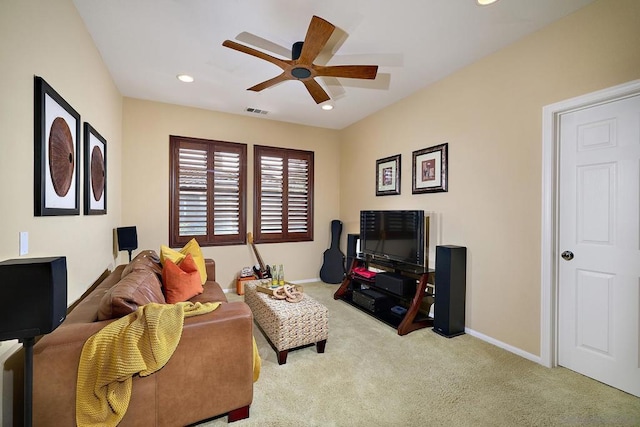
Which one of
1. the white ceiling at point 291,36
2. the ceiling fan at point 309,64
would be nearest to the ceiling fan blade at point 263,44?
the white ceiling at point 291,36

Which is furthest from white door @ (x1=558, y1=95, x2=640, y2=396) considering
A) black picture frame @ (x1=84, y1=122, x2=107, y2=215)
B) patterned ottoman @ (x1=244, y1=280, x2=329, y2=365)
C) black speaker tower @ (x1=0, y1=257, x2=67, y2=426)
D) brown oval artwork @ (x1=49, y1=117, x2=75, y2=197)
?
black picture frame @ (x1=84, y1=122, x2=107, y2=215)

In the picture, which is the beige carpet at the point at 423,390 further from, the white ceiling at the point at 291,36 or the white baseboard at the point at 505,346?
the white ceiling at the point at 291,36

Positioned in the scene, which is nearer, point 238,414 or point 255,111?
point 238,414

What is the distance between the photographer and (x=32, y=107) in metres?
1.50

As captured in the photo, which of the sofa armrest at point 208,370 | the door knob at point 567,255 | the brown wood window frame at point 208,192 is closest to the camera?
the sofa armrest at point 208,370

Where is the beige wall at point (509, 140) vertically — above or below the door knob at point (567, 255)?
above

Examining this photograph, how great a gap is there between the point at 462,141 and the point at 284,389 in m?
2.96

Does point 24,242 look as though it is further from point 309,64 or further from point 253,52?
point 309,64

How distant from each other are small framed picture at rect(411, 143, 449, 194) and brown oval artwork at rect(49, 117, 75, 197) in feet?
11.3

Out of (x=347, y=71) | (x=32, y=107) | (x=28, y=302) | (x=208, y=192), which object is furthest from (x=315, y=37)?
(x=208, y=192)

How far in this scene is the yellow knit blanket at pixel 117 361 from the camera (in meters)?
1.32

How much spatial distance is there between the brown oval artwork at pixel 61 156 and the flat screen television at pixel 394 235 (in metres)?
3.16

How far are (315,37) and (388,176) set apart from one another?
252cm

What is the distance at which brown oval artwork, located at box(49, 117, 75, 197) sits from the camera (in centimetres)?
172
